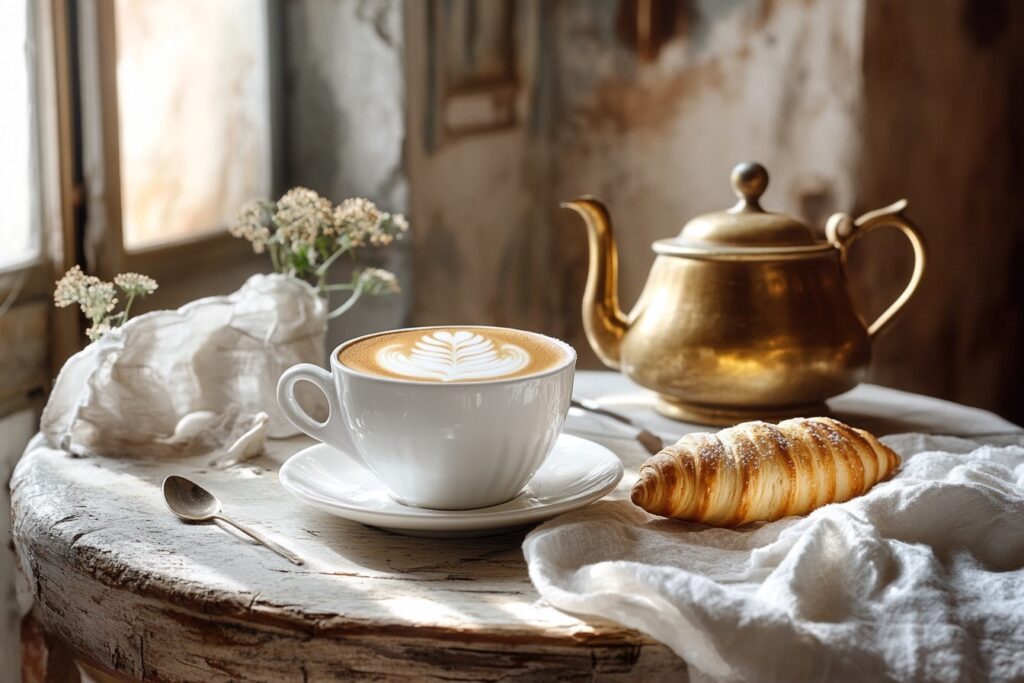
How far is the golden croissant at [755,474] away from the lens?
2.62 ft

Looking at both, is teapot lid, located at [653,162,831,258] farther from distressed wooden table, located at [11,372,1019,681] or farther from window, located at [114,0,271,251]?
window, located at [114,0,271,251]

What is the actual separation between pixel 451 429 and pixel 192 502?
9.7 inches

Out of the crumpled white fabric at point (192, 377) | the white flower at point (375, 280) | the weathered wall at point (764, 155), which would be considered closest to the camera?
the crumpled white fabric at point (192, 377)

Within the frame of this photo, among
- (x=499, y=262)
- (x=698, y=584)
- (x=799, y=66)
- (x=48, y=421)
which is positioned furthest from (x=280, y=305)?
(x=799, y=66)

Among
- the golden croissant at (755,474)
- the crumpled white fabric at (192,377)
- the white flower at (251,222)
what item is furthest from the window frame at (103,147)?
the golden croissant at (755,474)

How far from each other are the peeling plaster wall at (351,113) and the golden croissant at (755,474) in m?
1.18

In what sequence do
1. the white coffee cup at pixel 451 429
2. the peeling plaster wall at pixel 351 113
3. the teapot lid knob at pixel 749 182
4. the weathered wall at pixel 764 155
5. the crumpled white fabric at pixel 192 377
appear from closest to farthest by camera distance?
the white coffee cup at pixel 451 429, the crumpled white fabric at pixel 192 377, the teapot lid knob at pixel 749 182, the peeling plaster wall at pixel 351 113, the weathered wall at pixel 764 155

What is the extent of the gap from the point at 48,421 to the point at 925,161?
1.84 meters

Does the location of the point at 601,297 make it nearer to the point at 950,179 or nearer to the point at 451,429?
the point at 451,429

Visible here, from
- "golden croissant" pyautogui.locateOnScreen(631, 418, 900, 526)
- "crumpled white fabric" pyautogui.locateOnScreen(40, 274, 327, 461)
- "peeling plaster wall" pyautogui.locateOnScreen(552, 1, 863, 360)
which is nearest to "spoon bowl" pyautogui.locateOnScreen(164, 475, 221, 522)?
"crumpled white fabric" pyautogui.locateOnScreen(40, 274, 327, 461)

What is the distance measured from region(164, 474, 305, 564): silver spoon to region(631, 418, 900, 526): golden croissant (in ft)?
1.01

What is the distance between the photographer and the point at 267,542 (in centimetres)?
77

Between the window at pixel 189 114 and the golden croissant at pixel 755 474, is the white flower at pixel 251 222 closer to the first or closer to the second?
the window at pixel 189 114

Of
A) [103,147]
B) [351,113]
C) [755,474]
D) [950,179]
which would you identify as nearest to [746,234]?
[755,474]
